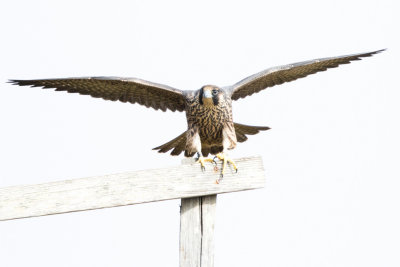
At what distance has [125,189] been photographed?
2932 mm

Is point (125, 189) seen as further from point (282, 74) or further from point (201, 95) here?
point (282, 74)

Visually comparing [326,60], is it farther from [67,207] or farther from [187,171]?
[67,207]

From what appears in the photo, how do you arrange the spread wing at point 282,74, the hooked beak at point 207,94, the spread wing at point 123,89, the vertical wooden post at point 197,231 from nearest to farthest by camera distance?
1. the vertical wooden post at point 197,231
2. the hooked beak at point 207,94
3. the spread wing at point 123,89
4. the spread wing at point 282,74

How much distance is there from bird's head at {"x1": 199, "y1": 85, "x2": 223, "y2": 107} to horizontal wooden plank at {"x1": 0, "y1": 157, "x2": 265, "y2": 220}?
150cm

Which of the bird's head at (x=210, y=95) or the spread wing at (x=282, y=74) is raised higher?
the spread wing at (x=282, y=74)

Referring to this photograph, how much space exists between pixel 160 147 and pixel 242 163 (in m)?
2.01

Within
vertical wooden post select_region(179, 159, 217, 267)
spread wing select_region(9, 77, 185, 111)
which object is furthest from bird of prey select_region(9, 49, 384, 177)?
vertical wooden post select_region(179, 159, 217, 267)

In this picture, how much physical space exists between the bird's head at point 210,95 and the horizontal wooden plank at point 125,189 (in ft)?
4.92

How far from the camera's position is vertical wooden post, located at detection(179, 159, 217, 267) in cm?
288

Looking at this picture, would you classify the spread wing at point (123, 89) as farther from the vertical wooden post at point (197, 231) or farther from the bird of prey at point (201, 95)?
the vertical wooden post at point (197, 231)

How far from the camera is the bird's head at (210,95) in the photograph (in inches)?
173

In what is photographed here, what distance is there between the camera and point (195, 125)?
4.55m

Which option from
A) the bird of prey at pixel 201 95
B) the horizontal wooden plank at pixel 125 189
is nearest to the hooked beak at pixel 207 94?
the bird of prey at pixel 201 95

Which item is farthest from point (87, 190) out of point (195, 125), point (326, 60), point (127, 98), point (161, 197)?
point (326, 60)
